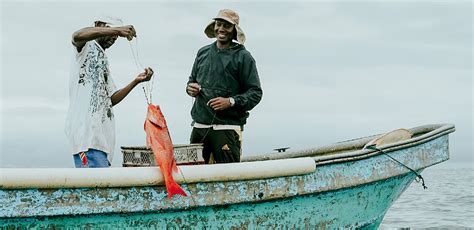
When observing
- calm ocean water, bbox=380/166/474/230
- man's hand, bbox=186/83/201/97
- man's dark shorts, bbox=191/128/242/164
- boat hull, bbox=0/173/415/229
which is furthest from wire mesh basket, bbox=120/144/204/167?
calm ocean water, bbox=380/166/474/230

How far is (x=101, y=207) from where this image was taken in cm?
426

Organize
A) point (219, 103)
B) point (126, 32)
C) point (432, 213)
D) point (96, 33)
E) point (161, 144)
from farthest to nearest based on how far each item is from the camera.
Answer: point (432, 213) < point (219, 103) < point (126, 32) < point (96, 33) < point (161, 144)

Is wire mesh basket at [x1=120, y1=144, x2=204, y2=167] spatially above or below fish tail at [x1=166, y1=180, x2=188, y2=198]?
above

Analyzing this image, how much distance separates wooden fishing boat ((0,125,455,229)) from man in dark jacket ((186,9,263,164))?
81cm

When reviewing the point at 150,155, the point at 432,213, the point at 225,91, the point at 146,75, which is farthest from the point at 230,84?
the point at 432,213

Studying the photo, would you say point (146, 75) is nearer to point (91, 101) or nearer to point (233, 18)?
point (91, 101)

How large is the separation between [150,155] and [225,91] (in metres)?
0.90

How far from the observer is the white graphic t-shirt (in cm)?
476

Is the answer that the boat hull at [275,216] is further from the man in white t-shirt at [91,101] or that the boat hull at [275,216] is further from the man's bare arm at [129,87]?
the man's bare arm at [129,87]

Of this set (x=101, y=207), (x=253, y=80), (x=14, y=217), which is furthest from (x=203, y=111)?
(x=14, y=217)

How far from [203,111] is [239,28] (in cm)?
74

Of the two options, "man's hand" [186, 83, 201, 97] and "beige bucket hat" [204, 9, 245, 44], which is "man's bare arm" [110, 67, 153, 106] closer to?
"man's hand" [186, 83, 201, 97]

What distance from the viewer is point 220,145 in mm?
5539

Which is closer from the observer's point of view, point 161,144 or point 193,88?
point 161,144
